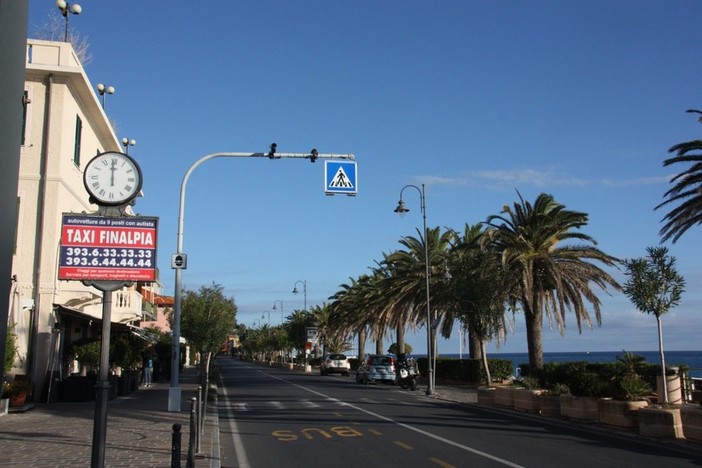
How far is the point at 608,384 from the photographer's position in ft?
58.9

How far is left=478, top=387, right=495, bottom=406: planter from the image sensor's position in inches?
958

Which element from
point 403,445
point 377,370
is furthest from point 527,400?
point 377,370

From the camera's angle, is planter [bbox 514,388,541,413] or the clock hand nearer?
the clock hand

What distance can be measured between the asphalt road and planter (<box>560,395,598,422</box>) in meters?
0.60

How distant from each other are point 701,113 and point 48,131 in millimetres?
22561

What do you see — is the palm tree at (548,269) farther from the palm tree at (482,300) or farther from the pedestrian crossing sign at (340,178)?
the pedestrian crossing sign at (340,178)

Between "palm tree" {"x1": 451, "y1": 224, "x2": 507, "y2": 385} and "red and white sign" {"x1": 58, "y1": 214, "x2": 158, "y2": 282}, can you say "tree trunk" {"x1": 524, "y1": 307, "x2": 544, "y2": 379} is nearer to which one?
"palm tree" {"x1": 451, "y1": 224, "x2": 507, "y2": 385}

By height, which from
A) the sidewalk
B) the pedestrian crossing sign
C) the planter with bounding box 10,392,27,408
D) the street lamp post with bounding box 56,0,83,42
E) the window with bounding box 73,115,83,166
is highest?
Answer: the street lamp post with bounding box 56,0,83,42

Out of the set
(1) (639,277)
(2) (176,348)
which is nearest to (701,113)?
(1) (639,277)

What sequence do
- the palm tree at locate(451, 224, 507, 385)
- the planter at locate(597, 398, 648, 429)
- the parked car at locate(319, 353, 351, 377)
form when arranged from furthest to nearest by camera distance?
the parked car at locate(319, 353, 351, 377) → the palm tree at locate(451, 224, 507, 385) → the planter at locate(597, 398, 648, 429)

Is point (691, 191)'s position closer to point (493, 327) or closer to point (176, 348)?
point (493, 327)

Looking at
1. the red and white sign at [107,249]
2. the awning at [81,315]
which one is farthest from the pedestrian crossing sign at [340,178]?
the awning at [81,315]

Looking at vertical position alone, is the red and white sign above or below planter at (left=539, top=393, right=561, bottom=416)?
above

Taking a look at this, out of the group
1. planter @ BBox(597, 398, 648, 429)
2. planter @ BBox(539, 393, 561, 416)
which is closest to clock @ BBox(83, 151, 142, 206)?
planter @ BBox(597, 398, 648, 429)
